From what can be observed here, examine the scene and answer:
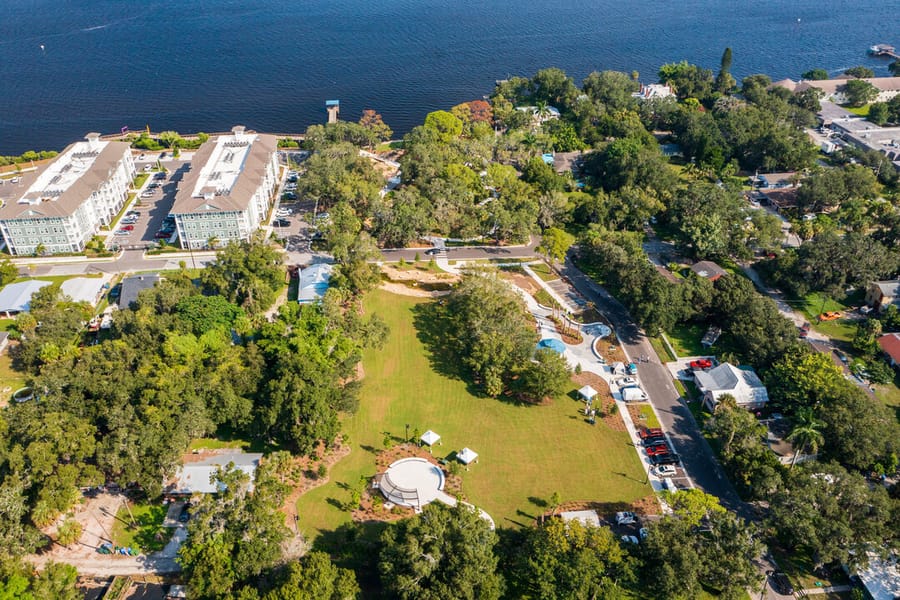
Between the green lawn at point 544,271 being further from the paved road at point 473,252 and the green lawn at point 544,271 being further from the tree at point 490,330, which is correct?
the tree at point 490,330

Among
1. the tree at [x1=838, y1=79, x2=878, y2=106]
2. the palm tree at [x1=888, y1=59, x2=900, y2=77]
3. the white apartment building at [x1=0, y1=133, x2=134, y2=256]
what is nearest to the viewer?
the white apartment building at [x1=0, y1=133, x2=134, y2=256]

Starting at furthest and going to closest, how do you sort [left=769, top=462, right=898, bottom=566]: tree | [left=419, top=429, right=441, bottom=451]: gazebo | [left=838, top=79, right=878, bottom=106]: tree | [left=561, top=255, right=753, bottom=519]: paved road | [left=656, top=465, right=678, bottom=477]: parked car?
[left=838, top=79, right=878, bottom=106]: tree → [left=419, top=429, right=441, bottom=451]: gazebo → [left=656, top=465, right=678, bottom=477]: parked car → [left=561, top=255, right=753, bottom=519]: paved road → [left=769, top=462, right=898, bottom=566]: tree

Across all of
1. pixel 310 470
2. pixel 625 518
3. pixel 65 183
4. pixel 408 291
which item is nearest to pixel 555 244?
pixel 408 291

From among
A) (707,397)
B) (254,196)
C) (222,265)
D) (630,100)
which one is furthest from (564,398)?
(630,100)

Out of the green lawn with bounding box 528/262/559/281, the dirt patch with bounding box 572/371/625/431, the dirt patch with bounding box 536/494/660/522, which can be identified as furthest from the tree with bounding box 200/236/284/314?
the dirt patch with bounding box 536/494/660/522

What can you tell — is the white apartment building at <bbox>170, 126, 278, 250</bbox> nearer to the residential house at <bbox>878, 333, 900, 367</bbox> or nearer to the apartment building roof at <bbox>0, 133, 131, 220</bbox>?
the apartment building roof at <bbox>0, 133, 131, 220</bbox>

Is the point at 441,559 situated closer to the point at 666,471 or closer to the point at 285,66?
the point at 666,471
